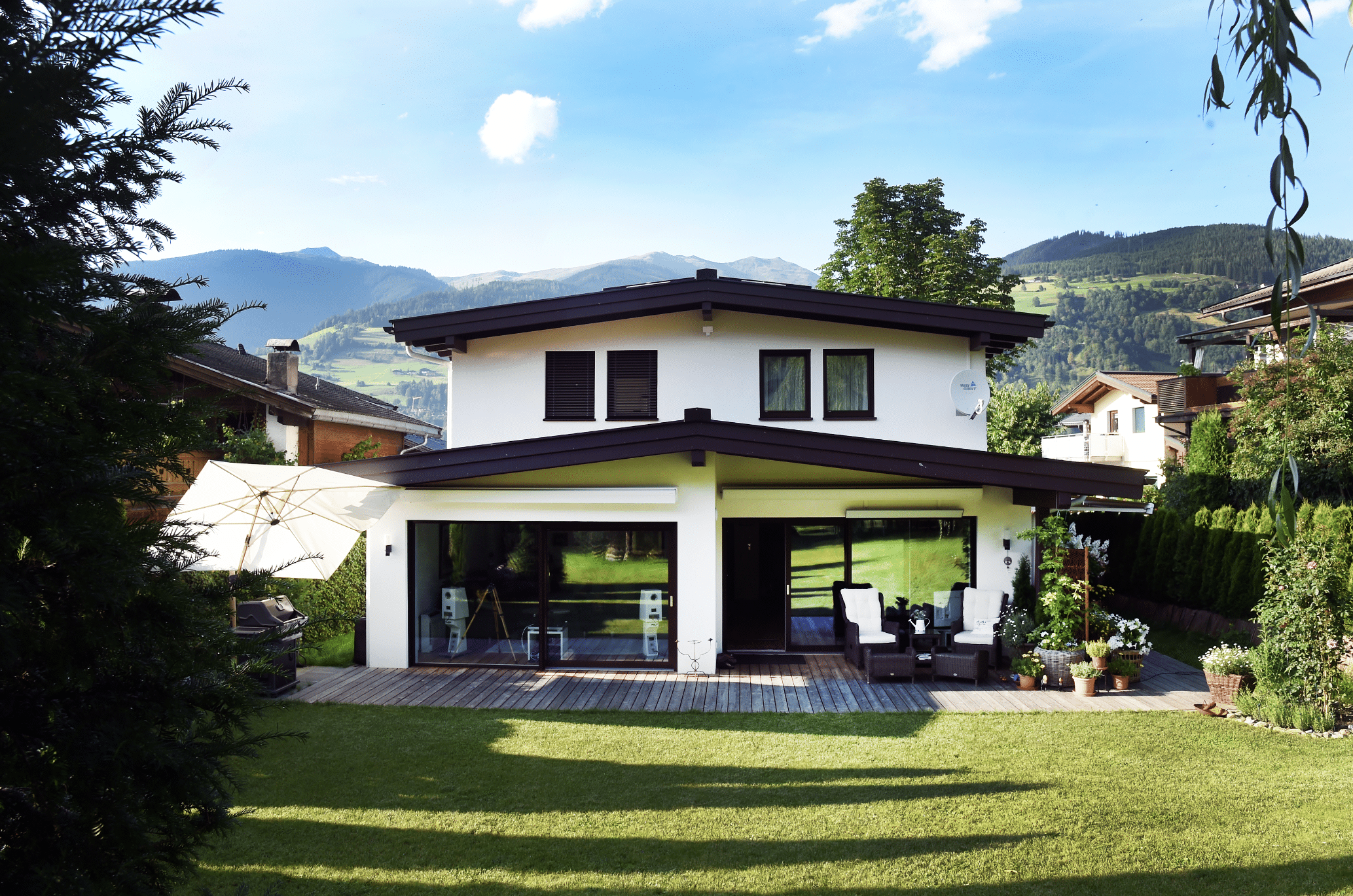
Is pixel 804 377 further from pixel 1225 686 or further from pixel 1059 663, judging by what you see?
pixel 1225 686

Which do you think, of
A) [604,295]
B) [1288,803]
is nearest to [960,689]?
[1288,803]

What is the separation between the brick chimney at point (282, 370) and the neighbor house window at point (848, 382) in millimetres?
17539

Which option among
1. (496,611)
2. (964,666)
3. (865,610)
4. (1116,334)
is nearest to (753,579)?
(865,610)

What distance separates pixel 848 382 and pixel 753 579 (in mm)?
3924

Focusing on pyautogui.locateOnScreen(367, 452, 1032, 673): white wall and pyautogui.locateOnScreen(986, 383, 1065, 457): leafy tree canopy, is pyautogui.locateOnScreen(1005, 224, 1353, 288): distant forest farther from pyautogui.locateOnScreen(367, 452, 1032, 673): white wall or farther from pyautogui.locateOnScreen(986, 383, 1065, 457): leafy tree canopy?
pyautogui.locateOnScreen(367, 452, 1032, 673): white wall

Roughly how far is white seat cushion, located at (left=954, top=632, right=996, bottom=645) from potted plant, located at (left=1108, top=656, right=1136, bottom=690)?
1529mm

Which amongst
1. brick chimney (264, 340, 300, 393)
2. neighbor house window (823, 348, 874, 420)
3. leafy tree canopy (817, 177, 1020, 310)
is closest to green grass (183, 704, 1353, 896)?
neighbor house window (823, 348, 874, 420)

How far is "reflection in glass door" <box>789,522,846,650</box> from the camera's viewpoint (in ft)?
40.6

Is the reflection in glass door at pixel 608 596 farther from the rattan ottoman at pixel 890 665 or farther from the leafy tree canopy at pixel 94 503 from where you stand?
the leafy tree canopy at pixel 94 503

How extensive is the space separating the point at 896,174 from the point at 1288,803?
27.5 metres

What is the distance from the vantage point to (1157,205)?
8312mm

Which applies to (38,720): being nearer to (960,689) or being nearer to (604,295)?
(960,689)

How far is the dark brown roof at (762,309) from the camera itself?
43.7 feet

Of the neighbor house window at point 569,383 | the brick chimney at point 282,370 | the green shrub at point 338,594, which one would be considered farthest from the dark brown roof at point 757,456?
the brick chimney at point 282,370
